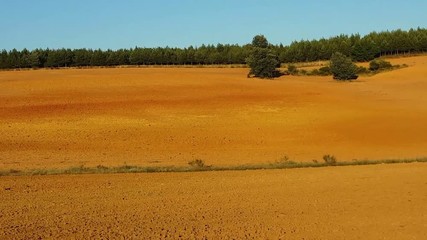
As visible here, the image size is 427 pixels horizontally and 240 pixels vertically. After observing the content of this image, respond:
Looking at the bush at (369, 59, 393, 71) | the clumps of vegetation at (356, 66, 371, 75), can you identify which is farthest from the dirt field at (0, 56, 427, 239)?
the bush at (369, 59, 393, 71)

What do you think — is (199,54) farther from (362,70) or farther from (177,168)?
(177,168)

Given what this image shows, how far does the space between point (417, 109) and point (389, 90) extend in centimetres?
1360

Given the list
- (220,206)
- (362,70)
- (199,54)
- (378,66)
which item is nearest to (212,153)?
(220,206)

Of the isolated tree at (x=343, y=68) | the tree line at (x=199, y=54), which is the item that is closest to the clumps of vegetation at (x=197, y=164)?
the isolated tree at (x=343, y=68)

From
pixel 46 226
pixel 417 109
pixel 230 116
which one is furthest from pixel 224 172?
pixel 417 109

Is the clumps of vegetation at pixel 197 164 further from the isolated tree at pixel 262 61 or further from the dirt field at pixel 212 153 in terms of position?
the isolated tree at pixel 262 61

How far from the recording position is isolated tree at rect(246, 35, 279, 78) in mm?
68875

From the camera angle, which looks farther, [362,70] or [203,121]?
[362,70]

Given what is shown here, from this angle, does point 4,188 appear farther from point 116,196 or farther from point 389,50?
point 389,50

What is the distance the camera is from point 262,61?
234 feet

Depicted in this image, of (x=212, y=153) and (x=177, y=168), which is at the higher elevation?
(x=177, y=168)

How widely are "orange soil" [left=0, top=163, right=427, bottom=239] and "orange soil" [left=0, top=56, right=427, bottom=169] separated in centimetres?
670

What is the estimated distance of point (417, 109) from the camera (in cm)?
4288

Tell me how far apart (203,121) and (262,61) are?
34.7m
